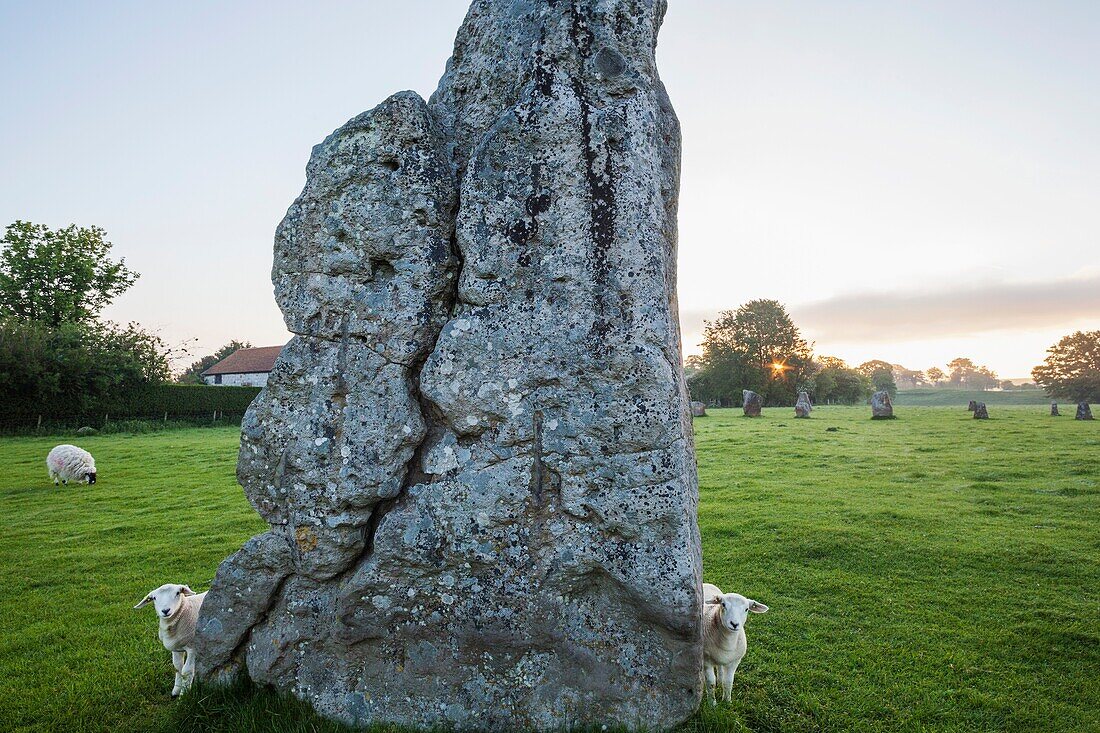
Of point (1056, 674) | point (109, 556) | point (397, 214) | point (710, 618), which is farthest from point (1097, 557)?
point (109, 556)

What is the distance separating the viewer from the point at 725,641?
210 inches

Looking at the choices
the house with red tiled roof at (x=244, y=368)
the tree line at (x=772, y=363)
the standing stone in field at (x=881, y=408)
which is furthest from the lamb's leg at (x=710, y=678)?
the house with red tiled roof at (x=244, y=368)

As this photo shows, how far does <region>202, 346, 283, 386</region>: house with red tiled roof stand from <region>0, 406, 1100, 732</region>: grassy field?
51.3m

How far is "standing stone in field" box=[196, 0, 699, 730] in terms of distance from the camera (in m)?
4.46

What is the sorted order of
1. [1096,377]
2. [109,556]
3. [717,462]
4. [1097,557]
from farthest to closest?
[1096,377]
[717,462]
[109,556]
[1097,557]

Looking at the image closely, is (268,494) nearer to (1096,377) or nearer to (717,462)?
(717,462)

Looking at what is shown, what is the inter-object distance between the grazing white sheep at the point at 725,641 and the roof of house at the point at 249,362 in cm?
6824

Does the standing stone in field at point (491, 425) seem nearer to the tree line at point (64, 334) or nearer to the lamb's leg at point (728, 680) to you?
the lamb's leg at point (728, 680)

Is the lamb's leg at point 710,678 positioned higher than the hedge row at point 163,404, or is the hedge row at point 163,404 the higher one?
the hedge row at point 163,404

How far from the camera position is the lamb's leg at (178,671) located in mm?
5387

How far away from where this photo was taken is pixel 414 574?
15.4ft

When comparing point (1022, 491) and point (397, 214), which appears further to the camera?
point (1022, 491)

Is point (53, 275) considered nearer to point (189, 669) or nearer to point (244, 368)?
point (244, 368)

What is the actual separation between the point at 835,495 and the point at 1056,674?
7.29 metres
